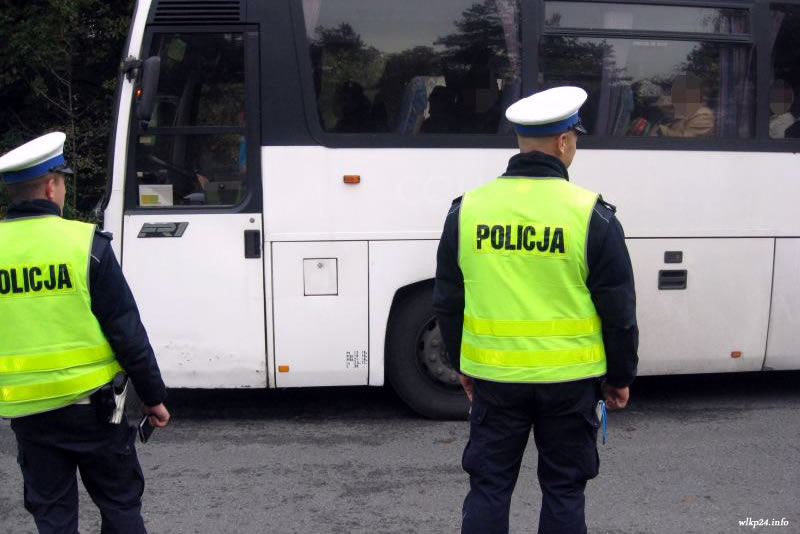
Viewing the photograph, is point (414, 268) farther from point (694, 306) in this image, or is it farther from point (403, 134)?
point (694, 306)

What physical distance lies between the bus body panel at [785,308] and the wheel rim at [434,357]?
7.21ft

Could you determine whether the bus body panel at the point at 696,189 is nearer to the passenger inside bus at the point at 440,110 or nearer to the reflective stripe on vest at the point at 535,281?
the passenger inside bus at the point at 440,110

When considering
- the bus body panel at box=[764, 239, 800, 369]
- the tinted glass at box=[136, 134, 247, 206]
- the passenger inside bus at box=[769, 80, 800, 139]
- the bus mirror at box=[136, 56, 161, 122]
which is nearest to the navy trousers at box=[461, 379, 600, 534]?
the tinted glass at box=[136, 134, 247, 206]

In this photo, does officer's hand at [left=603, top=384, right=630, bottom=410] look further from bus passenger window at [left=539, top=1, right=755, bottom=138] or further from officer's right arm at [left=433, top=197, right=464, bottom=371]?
bus passenger window at [left=539, top=1, right=755, bottom=138]

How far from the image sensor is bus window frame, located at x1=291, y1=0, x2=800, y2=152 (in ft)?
18.7

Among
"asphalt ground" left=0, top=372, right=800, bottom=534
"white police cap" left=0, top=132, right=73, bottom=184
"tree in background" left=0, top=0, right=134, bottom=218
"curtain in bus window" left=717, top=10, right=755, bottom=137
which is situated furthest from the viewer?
"tree in background" left=0, top=0, right=134, bottom=218

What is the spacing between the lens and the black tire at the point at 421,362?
594 centimetres

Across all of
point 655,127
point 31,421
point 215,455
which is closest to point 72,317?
point 31,421

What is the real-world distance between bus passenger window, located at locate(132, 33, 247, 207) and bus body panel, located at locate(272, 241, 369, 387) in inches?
22.5

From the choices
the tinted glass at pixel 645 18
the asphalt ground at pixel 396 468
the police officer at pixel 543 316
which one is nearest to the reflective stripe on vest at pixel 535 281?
the police officer at pixel 543 316

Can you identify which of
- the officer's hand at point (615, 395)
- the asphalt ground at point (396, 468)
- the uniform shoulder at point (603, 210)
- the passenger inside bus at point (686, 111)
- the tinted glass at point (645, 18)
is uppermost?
the tinted glass at point (645, 18)

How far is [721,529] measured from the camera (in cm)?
447

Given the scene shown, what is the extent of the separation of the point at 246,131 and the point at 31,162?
257 cm

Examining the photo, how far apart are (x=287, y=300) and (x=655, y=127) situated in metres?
2.66
